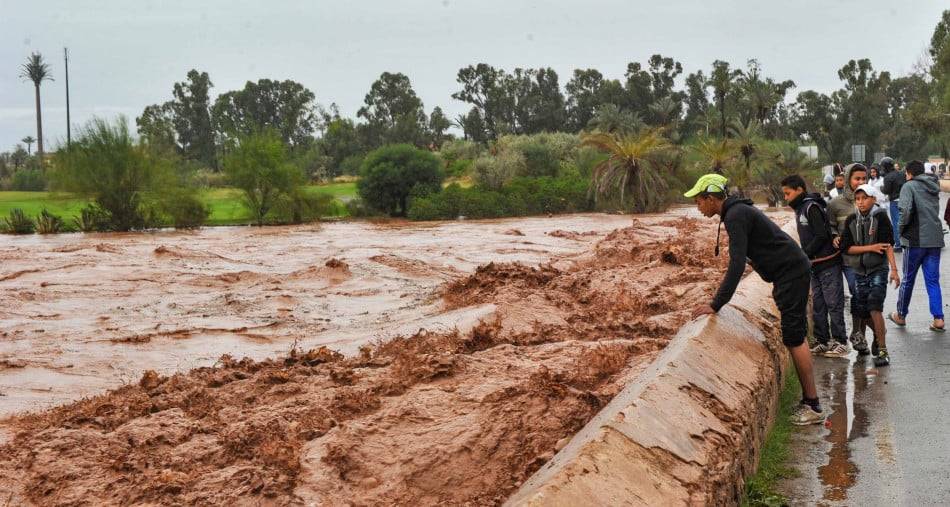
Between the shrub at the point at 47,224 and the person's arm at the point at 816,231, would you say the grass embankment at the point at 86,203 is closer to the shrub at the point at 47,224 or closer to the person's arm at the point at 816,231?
the shrub at the point at 47,224

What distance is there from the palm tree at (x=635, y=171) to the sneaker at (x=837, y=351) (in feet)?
115

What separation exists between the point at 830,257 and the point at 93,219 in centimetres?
3735

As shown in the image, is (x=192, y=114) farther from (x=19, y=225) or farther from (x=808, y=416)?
(x=808, y=416)

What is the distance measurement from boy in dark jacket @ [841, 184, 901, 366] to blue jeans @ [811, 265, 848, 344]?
0.62 feet

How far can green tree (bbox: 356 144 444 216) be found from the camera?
1921 inches

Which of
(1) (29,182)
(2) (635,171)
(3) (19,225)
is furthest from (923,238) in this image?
(1) (29,182)

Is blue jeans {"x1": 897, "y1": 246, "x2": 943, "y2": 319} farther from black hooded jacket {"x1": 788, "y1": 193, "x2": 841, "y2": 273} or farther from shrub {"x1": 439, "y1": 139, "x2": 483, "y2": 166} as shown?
shrub {"x1": 439, "y1": 139, "x2": 483, "y2": 166}

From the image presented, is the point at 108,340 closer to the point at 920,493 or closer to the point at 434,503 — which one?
the point at 434,503

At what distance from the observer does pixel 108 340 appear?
39.7 ft

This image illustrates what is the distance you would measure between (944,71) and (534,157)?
2559 centimetres

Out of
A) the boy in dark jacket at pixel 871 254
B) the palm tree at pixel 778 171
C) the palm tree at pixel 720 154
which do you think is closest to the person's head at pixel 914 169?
the boy in dark jacket at pixel 871 254

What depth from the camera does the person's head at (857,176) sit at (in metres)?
9.59

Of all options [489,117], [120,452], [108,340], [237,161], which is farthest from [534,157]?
[120,452]

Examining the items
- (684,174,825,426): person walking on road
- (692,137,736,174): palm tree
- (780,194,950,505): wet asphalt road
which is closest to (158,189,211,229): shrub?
(692,137,736,174): palm tree
